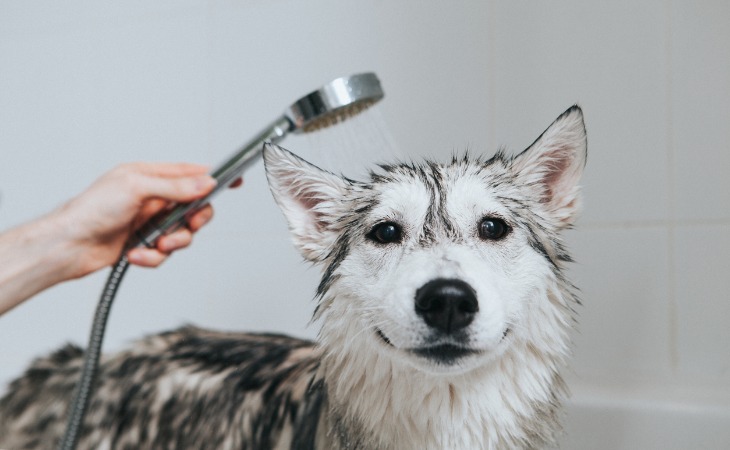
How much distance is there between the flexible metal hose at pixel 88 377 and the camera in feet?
Answer: 4.17

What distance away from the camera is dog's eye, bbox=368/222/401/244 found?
1004mm

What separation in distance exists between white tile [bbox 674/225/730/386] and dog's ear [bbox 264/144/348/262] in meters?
0.79

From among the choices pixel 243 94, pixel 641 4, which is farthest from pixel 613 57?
pixel 243 94

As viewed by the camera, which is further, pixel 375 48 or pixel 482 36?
pixel 375 48

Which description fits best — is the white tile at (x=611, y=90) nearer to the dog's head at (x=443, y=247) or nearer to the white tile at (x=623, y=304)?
the white tile at (x=623, y=304)

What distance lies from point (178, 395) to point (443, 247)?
2.37ft

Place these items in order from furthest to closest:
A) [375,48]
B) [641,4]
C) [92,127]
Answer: [92,127] < [375,48] < [641,4]

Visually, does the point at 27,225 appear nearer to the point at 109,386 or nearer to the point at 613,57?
the point at 109,386

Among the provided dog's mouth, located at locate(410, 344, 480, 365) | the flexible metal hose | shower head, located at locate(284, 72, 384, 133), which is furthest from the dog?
the flexible metal hose

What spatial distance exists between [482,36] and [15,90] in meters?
1.64

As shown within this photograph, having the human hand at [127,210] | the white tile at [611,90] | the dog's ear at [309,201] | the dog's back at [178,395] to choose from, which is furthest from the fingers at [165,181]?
the white tile at [611,90]

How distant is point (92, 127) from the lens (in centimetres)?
215

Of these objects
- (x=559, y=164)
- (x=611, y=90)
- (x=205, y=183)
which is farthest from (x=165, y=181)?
(x=611, y=90)

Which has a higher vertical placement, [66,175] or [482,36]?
[482,36]
